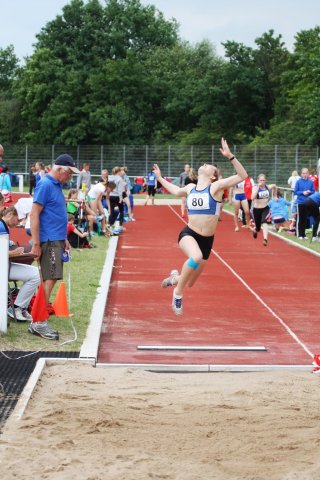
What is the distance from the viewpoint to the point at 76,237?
22.9m

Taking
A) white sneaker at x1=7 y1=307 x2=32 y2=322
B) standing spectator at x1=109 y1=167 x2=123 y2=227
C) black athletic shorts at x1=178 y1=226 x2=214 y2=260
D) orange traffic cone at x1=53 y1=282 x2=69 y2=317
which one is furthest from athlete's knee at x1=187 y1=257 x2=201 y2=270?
standing spectator at x1=109 y1=167 x2=123 y2=227

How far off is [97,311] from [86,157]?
52.2 metres

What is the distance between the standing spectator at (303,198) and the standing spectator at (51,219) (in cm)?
1574

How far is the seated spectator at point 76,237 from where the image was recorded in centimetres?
2212

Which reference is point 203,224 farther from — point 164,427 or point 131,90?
point 131,90

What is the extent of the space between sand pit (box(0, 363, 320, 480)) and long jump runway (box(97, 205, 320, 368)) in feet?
3.21

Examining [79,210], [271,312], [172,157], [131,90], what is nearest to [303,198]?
[79,210]

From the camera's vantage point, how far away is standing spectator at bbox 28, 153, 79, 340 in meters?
11.6

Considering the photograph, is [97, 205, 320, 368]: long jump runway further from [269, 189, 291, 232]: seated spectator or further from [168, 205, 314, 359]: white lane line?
[269, 189, 291, 232]: seated spectator

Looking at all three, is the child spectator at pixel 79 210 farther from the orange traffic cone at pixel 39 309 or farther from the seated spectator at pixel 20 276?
the orange traffic cone at pixel 39 309

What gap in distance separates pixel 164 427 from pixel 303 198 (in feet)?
68.7

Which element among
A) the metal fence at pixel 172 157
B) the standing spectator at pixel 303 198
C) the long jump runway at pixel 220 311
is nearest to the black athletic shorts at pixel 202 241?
the long jump runway at pixel 220 311

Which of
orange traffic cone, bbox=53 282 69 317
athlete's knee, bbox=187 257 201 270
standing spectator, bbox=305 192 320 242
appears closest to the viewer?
athlete's knee, bbox=187 257 201 270

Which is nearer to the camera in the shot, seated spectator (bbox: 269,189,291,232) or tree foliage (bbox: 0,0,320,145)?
seated spectator (bbox: 269,189,291,232)
